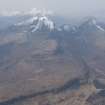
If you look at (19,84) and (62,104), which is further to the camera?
(19,84)

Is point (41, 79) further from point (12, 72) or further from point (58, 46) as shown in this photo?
point (58, 46)

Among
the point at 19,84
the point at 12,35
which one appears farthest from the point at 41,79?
the point at 12,35

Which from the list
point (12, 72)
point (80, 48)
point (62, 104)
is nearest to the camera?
point (62, 104)

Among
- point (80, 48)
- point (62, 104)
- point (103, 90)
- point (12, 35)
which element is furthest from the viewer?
point (12, 35)

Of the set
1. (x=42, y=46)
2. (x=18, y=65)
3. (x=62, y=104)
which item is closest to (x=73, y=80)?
(x=62, y=104)

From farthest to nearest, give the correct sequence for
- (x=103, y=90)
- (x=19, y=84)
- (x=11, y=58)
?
(x=11, y=58)
(x=19, y=84)
(x=103, y=90)

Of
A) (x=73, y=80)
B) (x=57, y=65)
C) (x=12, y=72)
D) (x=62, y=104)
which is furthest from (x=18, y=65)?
(x=62, y=104)

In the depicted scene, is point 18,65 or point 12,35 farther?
point 12,35

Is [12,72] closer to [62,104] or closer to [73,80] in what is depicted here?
[73,80]

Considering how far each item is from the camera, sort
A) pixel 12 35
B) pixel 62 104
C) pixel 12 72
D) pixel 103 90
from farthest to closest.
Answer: pixel 12 35 < pixel 12 72 < pixel 103 90 < pixel 62 104
